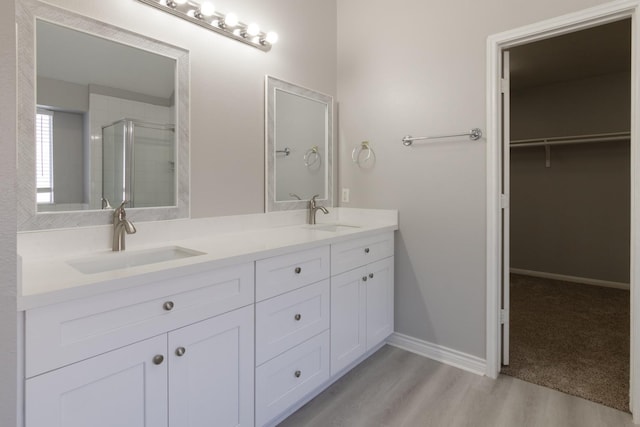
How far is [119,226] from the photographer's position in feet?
4.97

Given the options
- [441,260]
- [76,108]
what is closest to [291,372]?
[441,260]

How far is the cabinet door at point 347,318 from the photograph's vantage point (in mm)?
1966

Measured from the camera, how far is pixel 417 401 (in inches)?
74.8

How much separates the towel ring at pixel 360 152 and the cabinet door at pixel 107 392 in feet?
6.17

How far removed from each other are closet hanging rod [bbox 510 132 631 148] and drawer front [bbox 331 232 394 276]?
9.26ft

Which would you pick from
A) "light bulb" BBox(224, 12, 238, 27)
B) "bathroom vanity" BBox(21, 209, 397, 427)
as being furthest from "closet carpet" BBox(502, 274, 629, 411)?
"light bulb" BBox(224, 12, 238, 27)

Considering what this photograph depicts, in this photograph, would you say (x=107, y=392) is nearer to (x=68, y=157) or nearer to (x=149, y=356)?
(x=149, y=356)

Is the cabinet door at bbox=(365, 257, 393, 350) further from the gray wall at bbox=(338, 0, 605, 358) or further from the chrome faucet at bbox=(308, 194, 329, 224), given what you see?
the chrome faucet at bbox=(308, 194, 329, 224)

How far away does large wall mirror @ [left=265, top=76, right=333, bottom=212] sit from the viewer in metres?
2.26

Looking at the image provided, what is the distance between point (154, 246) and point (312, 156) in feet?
4.30

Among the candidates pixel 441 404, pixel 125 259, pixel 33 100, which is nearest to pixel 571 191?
pixel 441 404

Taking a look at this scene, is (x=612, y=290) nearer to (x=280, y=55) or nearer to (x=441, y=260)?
(x=441, y=260)

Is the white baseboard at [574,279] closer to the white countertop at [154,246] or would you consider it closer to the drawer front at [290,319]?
the white countertop at [154,246]

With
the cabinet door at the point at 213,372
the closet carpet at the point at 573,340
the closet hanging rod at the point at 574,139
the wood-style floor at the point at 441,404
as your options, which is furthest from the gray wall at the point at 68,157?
the closet hanging rod at the point at 574,139
